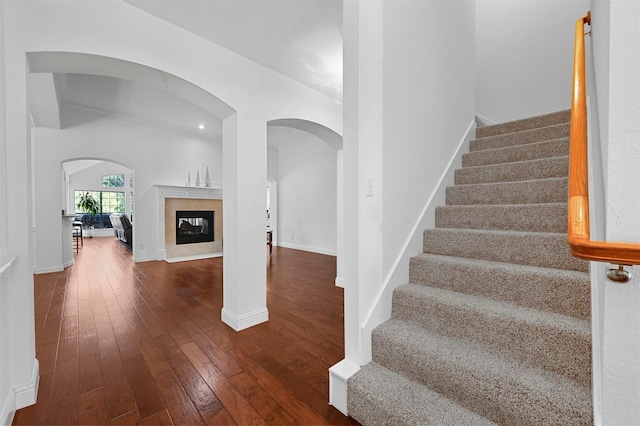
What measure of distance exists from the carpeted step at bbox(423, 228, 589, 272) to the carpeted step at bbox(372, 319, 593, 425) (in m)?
0.63

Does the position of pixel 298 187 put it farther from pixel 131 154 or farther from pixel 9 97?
pixel 9 97

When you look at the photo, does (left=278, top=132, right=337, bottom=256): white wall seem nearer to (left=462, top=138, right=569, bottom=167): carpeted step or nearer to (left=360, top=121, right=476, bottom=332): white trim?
(left=360, top=121, right=476, bottom=332): white trim

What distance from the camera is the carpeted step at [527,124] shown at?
2.58m

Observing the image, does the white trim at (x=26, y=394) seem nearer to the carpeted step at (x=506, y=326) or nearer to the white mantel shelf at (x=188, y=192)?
the carpeted step at (x=506, y=326)

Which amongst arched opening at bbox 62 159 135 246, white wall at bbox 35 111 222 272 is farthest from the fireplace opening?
arched opening at bbox 62 159 135 246

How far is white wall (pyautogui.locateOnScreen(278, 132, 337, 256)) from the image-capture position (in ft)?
22.2

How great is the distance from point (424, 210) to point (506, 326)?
1026 mm

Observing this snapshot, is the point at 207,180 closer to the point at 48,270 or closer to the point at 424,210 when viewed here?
the point at 48,270

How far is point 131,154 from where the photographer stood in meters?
5.64

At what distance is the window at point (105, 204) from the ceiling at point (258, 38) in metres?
8.01

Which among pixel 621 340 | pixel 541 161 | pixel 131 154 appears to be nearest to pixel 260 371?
pixel 621 340

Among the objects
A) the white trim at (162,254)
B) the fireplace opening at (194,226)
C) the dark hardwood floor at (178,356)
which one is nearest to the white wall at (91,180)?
the fireplace opening at (194,226)

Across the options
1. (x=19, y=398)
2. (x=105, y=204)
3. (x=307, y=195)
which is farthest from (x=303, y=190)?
(x=105, y=204)

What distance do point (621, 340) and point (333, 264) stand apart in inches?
193
